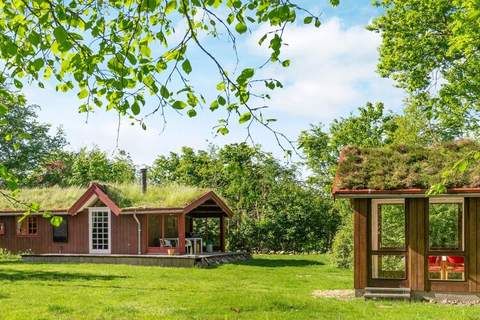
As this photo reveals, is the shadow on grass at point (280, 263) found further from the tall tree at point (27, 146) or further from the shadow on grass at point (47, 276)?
the tall tree at point (27, 146)

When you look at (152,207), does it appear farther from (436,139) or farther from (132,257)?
(436,139)

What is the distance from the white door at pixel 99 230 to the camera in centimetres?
2800

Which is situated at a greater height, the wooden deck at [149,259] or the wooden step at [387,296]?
the wooden step at [387,296]

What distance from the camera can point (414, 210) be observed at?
49.2ft

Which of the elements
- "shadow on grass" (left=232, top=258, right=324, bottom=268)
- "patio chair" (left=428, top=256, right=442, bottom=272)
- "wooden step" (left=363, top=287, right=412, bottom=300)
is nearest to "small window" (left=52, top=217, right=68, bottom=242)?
"shadow on grass" (left=232, top=258, right=324, bottom=268)

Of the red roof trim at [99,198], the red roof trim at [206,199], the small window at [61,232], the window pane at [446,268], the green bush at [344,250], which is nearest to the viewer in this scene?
the window pane at [446,268]

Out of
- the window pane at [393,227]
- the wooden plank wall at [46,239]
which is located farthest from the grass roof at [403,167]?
the wooden plank wall at [46,239]

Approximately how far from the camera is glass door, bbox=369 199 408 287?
1518 centimetres

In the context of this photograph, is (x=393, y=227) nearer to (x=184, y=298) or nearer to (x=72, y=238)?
(x=184, y=298)

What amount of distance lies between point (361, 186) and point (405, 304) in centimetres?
281

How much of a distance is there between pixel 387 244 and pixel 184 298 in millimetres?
9946

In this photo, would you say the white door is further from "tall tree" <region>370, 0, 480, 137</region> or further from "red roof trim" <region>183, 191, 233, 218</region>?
"tall tree" <region>370, 0, 480, 137</region>

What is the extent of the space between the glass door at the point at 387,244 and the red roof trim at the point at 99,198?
1114 centimetres

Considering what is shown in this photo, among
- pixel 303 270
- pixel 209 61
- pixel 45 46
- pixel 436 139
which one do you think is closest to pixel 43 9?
pixel 45 46
